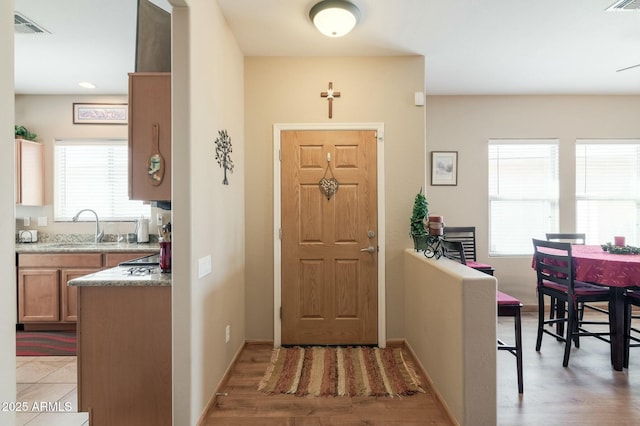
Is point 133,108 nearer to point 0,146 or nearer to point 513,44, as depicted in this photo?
point 0,146

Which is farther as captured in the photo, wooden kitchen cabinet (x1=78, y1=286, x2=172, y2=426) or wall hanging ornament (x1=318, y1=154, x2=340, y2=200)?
wall hanging ornament (x1=318, y1=154, x2=340, y2=200)

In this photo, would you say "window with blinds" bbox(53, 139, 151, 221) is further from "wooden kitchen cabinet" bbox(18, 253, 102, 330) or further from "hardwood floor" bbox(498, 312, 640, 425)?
"hardwood floor" bbox(498, 312, 640, 425)

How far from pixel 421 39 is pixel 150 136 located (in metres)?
2.38

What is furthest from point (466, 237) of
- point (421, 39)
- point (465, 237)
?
point (421, 39)

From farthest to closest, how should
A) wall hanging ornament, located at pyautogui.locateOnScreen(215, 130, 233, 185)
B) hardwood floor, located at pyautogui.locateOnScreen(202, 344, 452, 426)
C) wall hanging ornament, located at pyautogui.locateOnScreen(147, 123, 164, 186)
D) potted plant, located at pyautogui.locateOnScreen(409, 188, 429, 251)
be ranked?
1. potted plant, located at pyautogui.locateOnScreen(409, 188, 429, 251)
2. wall hanging ornament, located at pyautogui.locateOnScreen(215, 130, 233, 185)
3. hardwood floor, located at pyautogui.locateOnScreen(202, 344, 452, 426)
4. wall hanging ornament, located at pyautogui.locateOnScreen(147, 123, 164, 186)

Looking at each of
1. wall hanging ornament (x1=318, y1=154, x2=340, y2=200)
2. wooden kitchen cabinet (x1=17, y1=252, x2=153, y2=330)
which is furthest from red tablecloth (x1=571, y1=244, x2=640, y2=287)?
wooden kitchen cabinet (x1=17, y1=252, x2=153, y2=330)

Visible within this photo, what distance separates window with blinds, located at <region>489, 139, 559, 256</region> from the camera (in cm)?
430

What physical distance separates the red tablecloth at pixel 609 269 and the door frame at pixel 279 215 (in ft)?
5.50

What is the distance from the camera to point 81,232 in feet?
13.6

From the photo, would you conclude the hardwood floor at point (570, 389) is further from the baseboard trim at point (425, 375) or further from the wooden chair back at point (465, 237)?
the wooden chair back at point (465, 237)

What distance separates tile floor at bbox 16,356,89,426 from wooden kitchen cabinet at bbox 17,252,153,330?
0.67m

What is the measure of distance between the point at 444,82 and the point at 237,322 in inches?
138

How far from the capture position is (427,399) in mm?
2299

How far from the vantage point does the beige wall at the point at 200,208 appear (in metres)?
1.83
